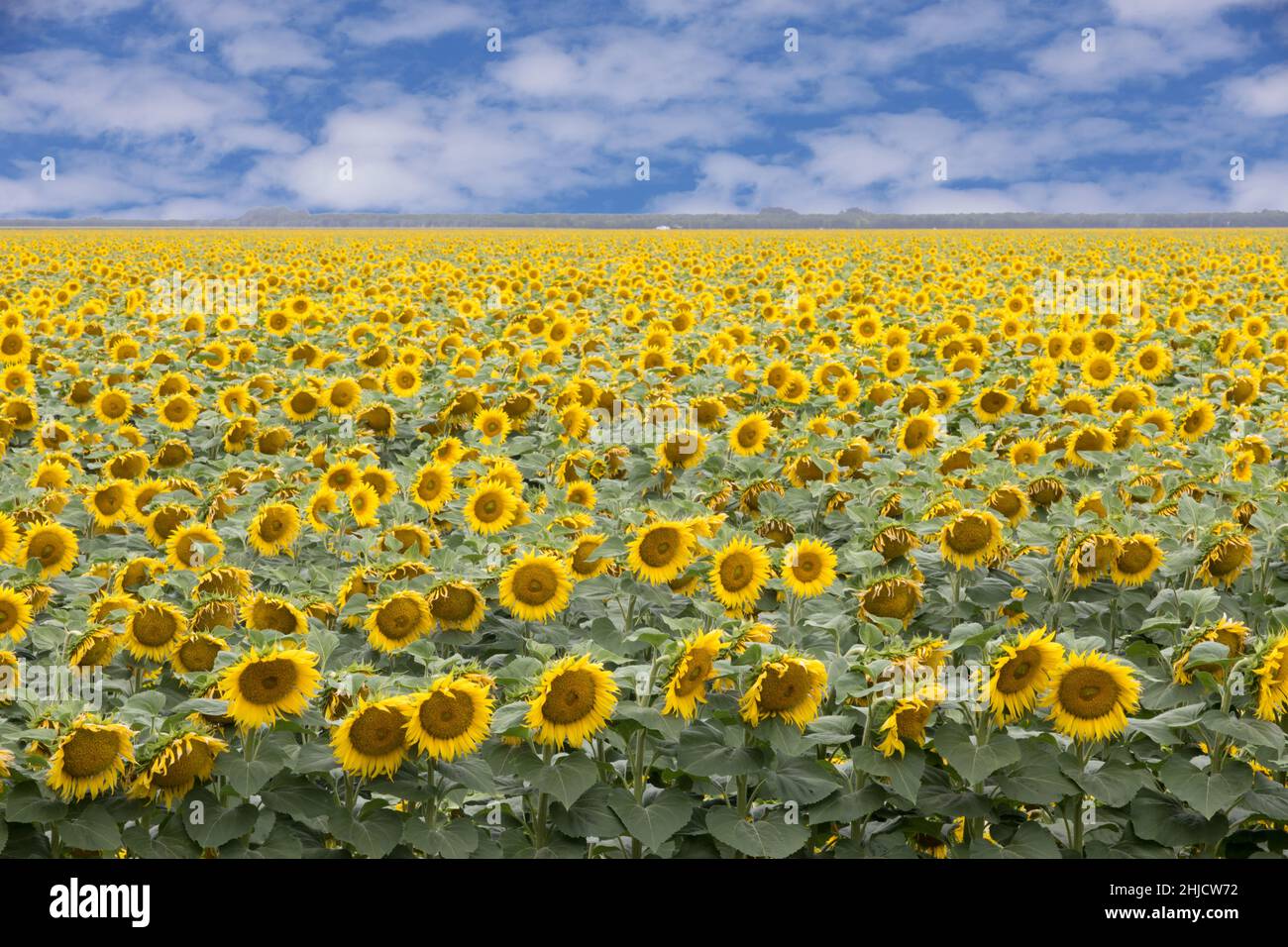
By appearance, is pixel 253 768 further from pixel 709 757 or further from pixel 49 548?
pixel 49 548

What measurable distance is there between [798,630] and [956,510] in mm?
1153

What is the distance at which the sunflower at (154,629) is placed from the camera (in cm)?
457

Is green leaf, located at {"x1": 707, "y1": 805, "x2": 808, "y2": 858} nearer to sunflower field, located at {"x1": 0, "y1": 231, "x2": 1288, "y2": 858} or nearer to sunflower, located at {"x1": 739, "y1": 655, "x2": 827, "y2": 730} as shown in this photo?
sunflower field, located at {"x1": 0, "y1": 231, "x2": 1288, "y2": 858}

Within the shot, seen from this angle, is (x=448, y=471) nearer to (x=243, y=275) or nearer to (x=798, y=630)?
(x=798, y=630)

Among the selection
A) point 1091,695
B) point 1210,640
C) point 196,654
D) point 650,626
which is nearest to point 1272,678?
point 1210,640

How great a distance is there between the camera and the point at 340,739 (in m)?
3.56

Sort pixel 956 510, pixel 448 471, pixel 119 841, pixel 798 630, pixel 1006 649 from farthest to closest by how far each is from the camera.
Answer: pixel 448 471
pixel 956 510
pixel 798 630
pixel 1006 649
pixel 119 841

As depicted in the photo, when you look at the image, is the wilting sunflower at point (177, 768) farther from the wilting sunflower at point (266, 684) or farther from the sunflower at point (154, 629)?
the sunflower at point (154, 629)

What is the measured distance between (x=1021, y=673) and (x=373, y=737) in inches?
91.4

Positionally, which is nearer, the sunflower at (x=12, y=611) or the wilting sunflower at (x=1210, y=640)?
the wilting sunflower at (x=1210, y=640)

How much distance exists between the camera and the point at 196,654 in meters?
4.45

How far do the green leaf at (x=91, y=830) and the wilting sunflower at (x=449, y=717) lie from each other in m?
0.99

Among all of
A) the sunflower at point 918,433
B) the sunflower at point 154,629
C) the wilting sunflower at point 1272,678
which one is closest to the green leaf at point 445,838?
the sunflower at point 154,629
